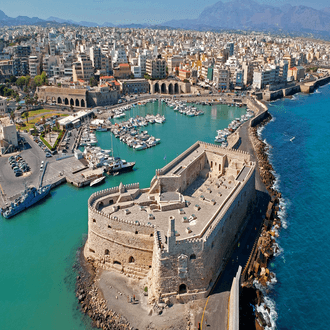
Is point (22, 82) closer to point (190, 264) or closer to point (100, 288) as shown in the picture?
point (100, 288)

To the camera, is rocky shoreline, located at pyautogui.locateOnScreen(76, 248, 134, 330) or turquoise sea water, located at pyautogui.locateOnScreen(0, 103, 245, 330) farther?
turquoise sea water, located at pyautogui.locateOnScreen(0, 103, 245, 330)

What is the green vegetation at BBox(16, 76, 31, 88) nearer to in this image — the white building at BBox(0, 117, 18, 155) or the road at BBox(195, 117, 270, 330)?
the white building at BBox(0, 117, 18, 155)

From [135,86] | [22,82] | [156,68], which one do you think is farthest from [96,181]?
[156,68]

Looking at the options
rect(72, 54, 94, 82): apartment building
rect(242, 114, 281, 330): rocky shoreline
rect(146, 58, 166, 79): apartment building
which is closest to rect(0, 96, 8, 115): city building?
rect(72, 54, 94, 82): apartment building

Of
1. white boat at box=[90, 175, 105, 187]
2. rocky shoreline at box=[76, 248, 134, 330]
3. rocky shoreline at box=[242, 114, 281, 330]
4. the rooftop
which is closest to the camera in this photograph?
rocky shoreline at box=[76, 248, 134, 330]

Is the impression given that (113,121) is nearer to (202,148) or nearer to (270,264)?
(202,148)

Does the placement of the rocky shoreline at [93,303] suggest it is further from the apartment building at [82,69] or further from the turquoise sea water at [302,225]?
the apartment building at [82,69]

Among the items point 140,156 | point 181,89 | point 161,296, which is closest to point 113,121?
point 140,156

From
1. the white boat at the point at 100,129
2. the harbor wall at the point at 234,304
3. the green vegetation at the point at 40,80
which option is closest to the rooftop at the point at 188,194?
the harbor wall at the point at 234,304
